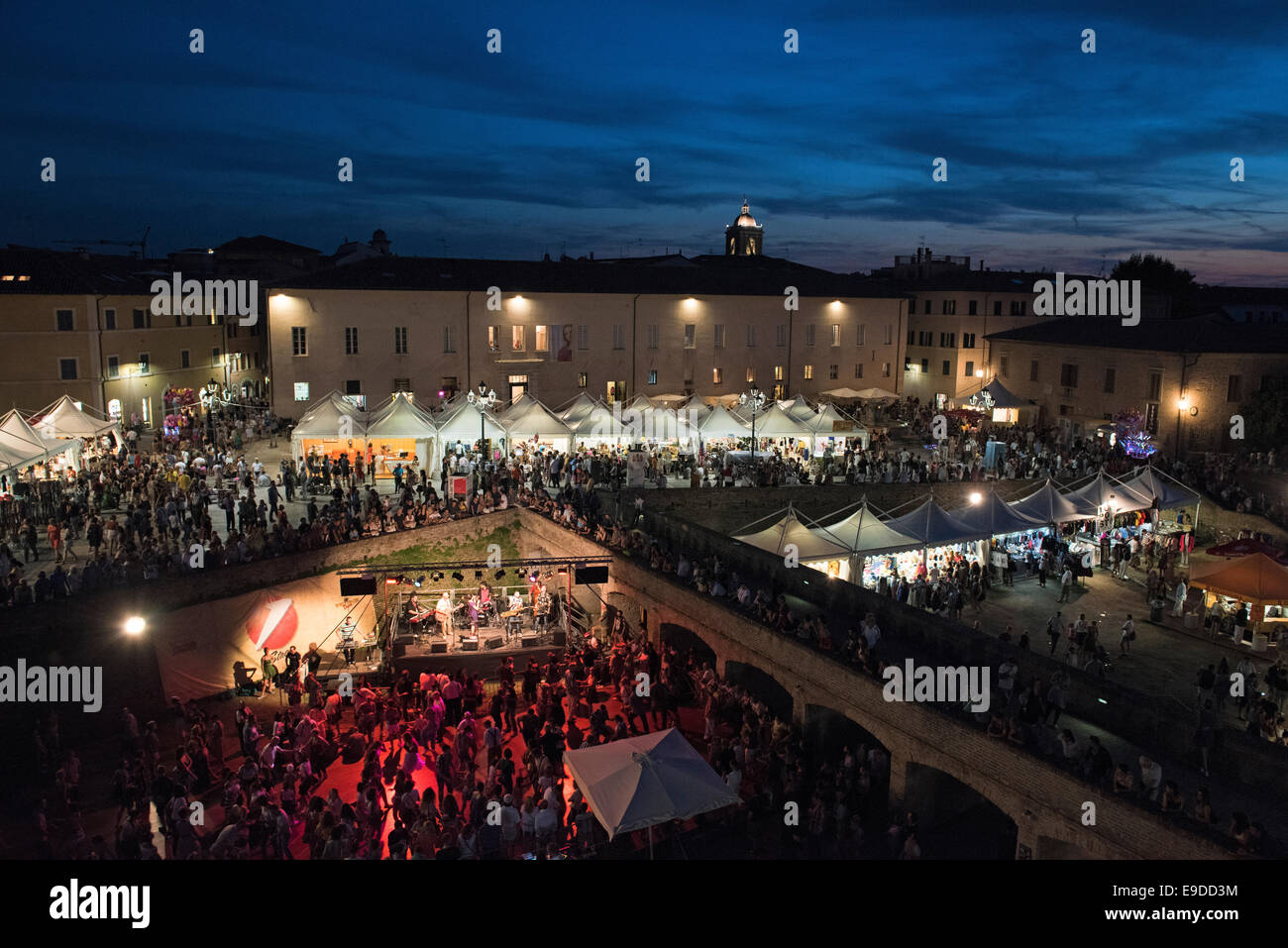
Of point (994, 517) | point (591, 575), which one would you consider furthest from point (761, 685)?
point (994, 517)

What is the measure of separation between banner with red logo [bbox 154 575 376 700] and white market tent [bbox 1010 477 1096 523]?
16318 mm

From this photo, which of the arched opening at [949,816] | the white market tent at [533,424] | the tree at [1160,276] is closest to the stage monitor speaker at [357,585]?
the white market tent at [533,424]

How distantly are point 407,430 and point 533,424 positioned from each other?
3624 millimetres

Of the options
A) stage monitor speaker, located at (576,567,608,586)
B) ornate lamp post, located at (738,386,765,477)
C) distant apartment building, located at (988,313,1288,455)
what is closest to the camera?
stage monitor speaker, located at (576,567,608,586)

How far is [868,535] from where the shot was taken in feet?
69.1

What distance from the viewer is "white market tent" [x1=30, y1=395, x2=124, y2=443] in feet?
85.0

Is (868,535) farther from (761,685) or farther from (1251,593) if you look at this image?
(1251,593)

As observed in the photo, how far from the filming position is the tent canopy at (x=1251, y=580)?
1831 cm

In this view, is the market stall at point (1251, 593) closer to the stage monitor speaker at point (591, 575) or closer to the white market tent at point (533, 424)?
the stage monitor speaker at point (591, 575)

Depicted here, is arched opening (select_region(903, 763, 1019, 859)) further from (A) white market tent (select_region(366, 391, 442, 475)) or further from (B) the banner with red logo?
(A) white market tent (select_region(366, 391, 442, 475))

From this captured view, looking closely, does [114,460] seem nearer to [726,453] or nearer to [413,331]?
[413,331]

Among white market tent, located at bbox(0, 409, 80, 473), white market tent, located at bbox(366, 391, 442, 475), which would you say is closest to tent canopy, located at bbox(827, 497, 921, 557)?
white market tent, located at bbox(366, 391, 442, 475)

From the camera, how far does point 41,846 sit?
13.5 m

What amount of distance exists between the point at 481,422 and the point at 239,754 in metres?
12.2
